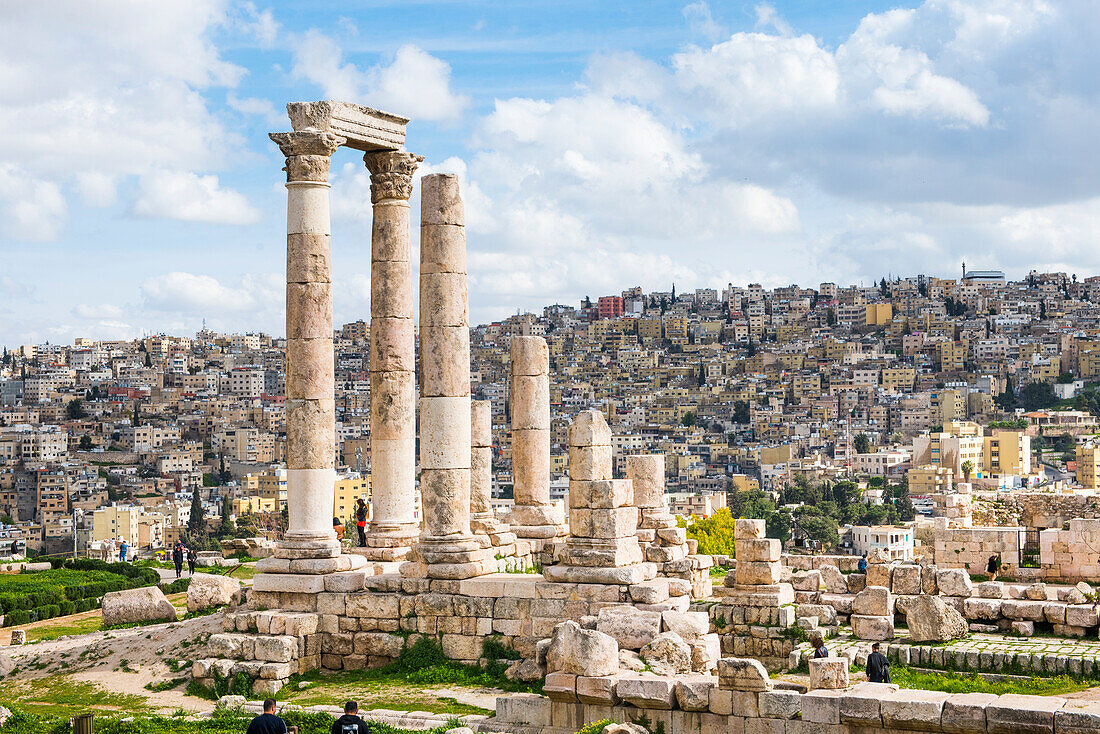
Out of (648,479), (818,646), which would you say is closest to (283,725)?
(818,646)

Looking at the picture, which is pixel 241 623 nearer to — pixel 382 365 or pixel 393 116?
pixel 382 365

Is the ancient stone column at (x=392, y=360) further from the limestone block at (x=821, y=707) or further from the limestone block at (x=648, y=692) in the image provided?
the limestone block at (x=821, y=707)

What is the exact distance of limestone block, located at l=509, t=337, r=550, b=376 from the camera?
956 inches

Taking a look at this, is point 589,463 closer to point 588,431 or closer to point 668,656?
point 588,431

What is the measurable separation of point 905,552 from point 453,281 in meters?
77.2

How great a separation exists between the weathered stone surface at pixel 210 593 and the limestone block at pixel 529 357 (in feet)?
20.9

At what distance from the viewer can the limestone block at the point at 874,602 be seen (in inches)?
861

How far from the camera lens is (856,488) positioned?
13038cm

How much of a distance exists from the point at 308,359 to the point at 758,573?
829 centimetres

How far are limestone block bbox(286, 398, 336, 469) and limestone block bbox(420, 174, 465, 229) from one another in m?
3.41

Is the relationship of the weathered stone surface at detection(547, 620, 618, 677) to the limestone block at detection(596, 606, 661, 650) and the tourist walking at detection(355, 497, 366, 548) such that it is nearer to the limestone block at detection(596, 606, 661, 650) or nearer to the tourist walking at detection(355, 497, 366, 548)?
the limestone block at detection(596, 606, 661, 650)

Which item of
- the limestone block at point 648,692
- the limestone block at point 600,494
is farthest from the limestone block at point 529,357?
the limestone block at point 648,692

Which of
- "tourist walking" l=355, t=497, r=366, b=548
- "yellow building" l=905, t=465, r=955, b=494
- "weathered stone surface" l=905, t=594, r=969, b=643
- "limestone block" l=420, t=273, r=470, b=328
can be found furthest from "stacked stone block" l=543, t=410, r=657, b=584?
"yellow building" l=905, t=465, r=955, b=494

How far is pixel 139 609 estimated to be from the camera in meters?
24.0
